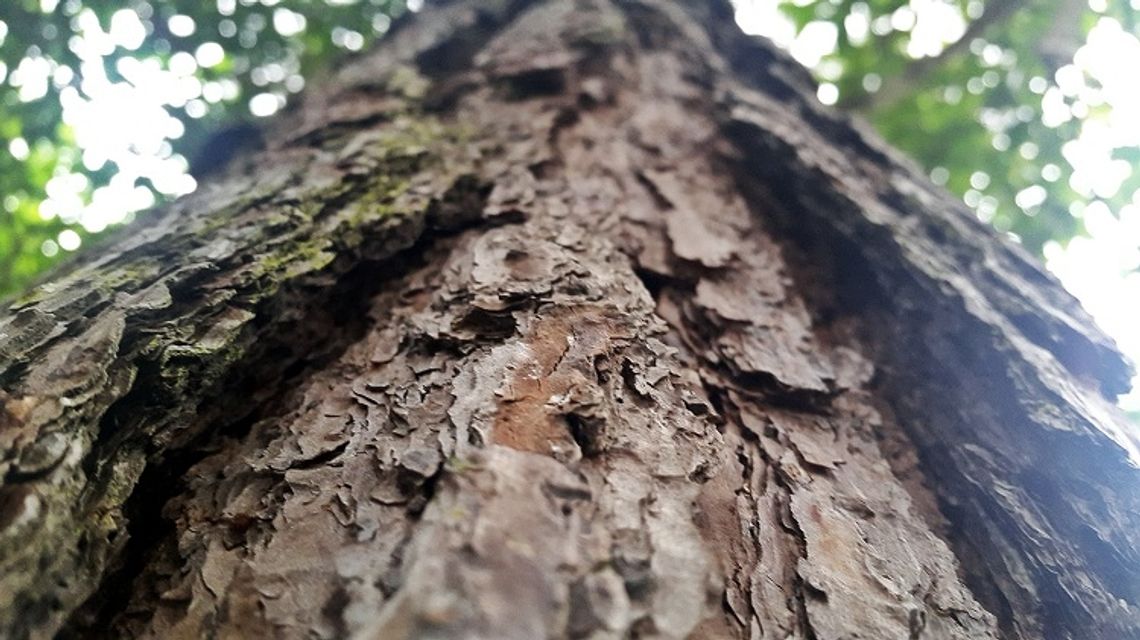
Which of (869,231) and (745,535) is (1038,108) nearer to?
(869,231)

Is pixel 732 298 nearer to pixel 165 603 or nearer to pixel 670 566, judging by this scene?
pixel 670 566

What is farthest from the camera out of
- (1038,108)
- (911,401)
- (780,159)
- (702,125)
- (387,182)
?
(1038,108)

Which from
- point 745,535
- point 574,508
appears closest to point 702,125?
point 745,535

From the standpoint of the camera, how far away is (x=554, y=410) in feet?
4.29

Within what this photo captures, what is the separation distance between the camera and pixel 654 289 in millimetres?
2053

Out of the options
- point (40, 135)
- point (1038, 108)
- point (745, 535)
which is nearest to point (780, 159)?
point (745, 535)

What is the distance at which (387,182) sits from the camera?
220cm

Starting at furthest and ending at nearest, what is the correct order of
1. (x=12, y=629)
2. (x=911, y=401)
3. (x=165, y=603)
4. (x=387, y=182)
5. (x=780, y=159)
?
(x=780, y=159) → (x=387, y=182) → (x=911, y=401) → (x=165, y=603) → (x=12, y=629)

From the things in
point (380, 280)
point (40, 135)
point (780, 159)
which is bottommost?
point (40, 135)

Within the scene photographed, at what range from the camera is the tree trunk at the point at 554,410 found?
111cm

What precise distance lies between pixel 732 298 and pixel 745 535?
824mm

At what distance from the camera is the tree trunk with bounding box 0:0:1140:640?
1.11 meters

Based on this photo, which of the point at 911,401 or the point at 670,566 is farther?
the point at 911,401

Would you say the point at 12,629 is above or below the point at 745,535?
above
